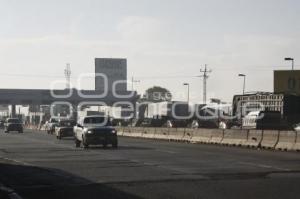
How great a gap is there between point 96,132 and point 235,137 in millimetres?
7914

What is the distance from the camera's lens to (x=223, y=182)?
1605 cm

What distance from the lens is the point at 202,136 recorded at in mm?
41719

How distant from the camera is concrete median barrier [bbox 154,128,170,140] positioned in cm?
4922

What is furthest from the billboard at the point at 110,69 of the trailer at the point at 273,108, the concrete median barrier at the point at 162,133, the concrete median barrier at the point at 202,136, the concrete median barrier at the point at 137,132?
the concrete median barrier at the point at 202,136

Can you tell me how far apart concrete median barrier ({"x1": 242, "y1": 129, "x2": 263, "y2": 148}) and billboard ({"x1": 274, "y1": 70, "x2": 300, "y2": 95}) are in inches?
1952

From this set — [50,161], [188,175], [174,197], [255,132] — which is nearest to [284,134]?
[255,132]

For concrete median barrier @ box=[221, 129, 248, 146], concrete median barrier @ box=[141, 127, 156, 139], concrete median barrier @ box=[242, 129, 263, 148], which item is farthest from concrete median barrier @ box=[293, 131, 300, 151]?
concrete median barrier @ box=[141, 127, 156, 139]

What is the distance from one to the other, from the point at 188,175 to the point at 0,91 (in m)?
119

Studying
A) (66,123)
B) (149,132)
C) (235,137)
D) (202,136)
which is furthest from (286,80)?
(235,137)

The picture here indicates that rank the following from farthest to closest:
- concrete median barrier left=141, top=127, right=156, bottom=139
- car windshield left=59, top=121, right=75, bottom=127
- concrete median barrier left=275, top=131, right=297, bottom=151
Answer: concrete median barrier left=141, top=127, right=156, bottom=139 → car windshield left=59, top=121, right=75, bottom=127 → concrete median barrier left=275, top=131, right=297, bottom=151

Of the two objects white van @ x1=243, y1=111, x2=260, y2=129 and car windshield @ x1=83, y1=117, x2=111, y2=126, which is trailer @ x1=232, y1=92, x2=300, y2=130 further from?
car windshield @ x1=83, y1=117, x2=111, y2=126

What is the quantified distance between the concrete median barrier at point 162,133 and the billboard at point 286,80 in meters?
35.4

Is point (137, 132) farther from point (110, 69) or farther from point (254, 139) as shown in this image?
point (110, 69)

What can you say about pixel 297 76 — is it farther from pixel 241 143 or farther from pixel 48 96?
pixel 48 96
